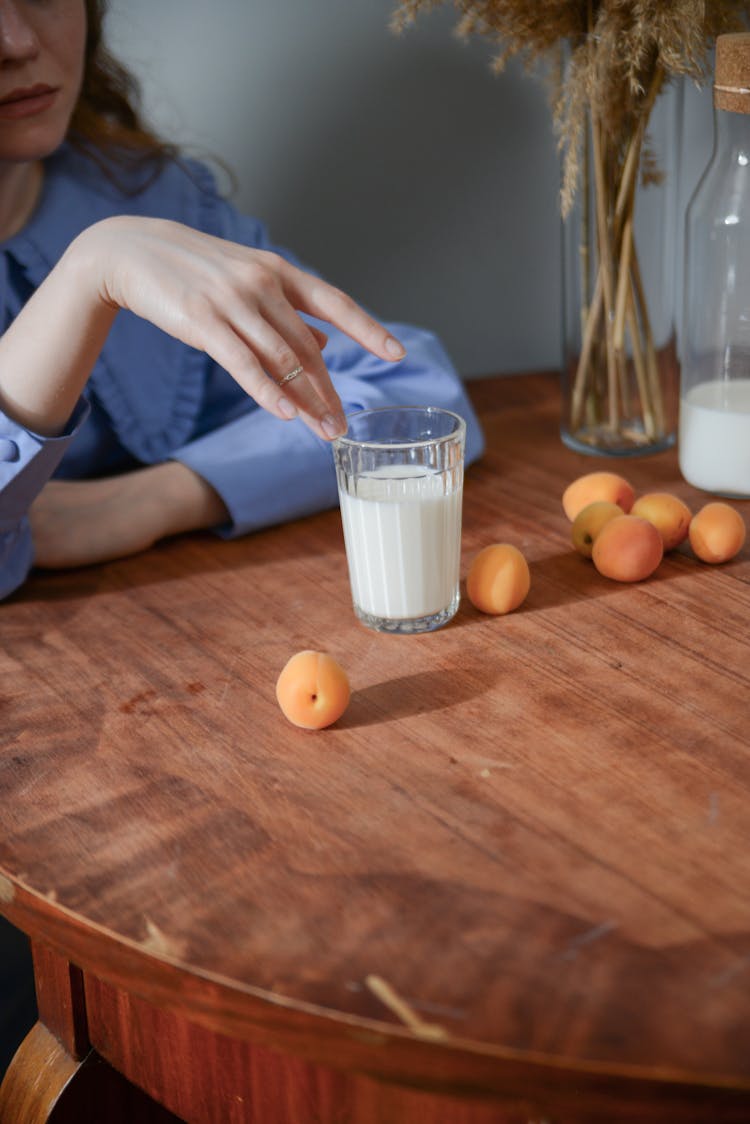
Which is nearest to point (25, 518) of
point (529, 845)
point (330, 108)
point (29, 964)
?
point (529, 845)

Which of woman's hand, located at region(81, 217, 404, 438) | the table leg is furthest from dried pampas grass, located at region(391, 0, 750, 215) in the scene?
the table leg

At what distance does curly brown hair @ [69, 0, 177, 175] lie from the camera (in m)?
1.33

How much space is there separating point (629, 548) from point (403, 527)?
0.20 m

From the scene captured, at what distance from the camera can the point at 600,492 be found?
42.2 inches

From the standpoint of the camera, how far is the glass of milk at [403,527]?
0.90 m

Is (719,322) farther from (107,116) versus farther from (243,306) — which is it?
(107,116)

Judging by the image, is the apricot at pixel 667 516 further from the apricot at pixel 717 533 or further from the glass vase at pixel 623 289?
the glass vase at pixel 623 289

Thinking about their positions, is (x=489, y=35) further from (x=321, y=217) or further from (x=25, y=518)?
(x=25, y=518)

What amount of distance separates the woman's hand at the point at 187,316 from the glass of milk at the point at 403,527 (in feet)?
0.16

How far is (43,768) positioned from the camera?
0.77m

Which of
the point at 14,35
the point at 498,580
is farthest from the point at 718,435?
the point at 14,35

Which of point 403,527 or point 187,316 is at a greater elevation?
point 187,316

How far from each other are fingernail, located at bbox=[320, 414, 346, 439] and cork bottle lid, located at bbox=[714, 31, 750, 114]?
452 mm

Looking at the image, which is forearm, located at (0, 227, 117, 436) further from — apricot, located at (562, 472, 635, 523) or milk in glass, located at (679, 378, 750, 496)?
milk in glass, located at (679, 378, 750, 496)
